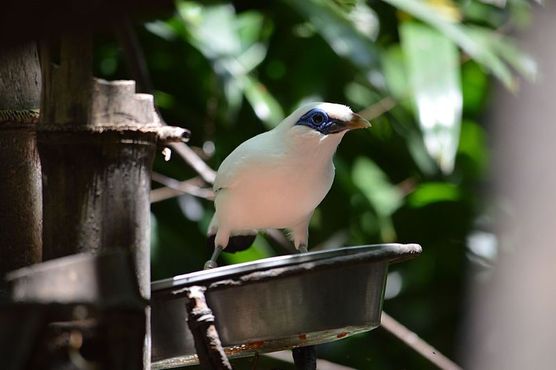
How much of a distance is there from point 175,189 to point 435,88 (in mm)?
916

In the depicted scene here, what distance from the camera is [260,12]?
13.0 ft

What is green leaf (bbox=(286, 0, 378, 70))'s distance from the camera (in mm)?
3125

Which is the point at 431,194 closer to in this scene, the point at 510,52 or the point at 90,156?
the point at 510,52

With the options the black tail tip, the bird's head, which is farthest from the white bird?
the black tail tip

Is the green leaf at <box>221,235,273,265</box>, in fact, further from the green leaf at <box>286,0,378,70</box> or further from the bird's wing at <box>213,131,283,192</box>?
the bird's wing at <box>213,131,283,192</box>

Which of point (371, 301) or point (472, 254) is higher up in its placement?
point (371, 301)

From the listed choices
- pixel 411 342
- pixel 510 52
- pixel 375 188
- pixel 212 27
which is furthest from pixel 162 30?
pixel 411 342

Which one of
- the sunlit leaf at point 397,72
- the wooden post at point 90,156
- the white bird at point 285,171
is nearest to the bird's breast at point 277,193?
the white bird at point 285,171

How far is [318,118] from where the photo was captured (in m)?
2.00

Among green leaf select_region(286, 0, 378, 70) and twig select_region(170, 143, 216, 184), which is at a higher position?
green leaf select_region(286, 0, 378, 70)

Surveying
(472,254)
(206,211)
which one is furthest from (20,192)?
(472,254)

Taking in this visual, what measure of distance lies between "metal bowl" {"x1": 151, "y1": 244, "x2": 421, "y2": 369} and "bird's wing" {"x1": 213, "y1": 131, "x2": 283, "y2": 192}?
0.61 metres

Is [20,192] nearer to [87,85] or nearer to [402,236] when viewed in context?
[87,85]

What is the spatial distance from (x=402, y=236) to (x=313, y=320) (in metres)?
2.78
